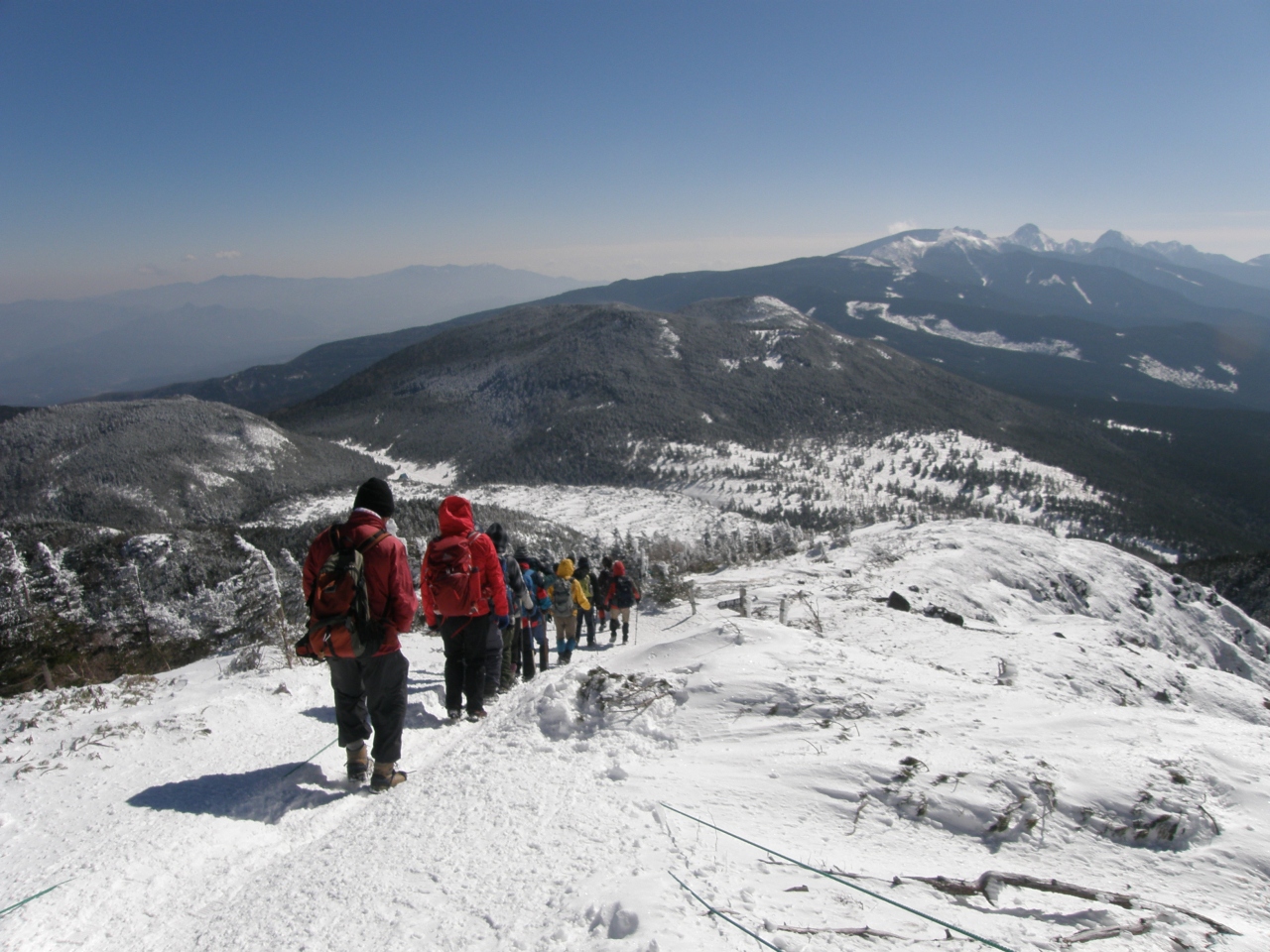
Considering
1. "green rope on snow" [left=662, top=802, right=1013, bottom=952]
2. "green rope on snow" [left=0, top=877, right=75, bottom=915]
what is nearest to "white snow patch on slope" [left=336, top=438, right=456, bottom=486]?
"green rope on snow" [left=0, top=877, right=75, bottom=915]

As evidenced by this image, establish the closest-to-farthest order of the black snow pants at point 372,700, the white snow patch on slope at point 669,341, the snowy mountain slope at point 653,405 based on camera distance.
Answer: the black snow pants at point 372,700 < the snowy mountain slope at point 653,405 < the white snow patch on slope at point 669,341

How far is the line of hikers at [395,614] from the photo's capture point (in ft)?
15.8

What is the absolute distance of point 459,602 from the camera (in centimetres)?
645

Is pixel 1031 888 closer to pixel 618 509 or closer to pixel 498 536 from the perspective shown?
pixel 498 536

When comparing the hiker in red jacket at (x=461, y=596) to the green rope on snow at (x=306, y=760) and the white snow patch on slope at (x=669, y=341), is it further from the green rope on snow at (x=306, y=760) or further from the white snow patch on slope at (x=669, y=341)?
the white snow patch on slope at (x=669, y=341)

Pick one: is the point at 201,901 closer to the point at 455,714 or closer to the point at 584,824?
the point at 584,824

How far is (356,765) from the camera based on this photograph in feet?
17.1

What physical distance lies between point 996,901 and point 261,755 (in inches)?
231

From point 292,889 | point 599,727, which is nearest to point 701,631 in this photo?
point 599,727

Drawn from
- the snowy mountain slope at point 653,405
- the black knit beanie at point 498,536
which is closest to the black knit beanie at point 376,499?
the black knit beanie at point 498,536

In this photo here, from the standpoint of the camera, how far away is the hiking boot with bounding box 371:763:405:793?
16.8 feet

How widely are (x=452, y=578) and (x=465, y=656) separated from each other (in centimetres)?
103

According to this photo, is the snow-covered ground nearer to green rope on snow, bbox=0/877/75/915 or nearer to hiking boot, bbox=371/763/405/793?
green rope on snow, bbox=0/877/75/915

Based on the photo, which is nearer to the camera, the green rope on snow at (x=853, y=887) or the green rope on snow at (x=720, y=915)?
the green rope on snow at (x=720, y=915)
